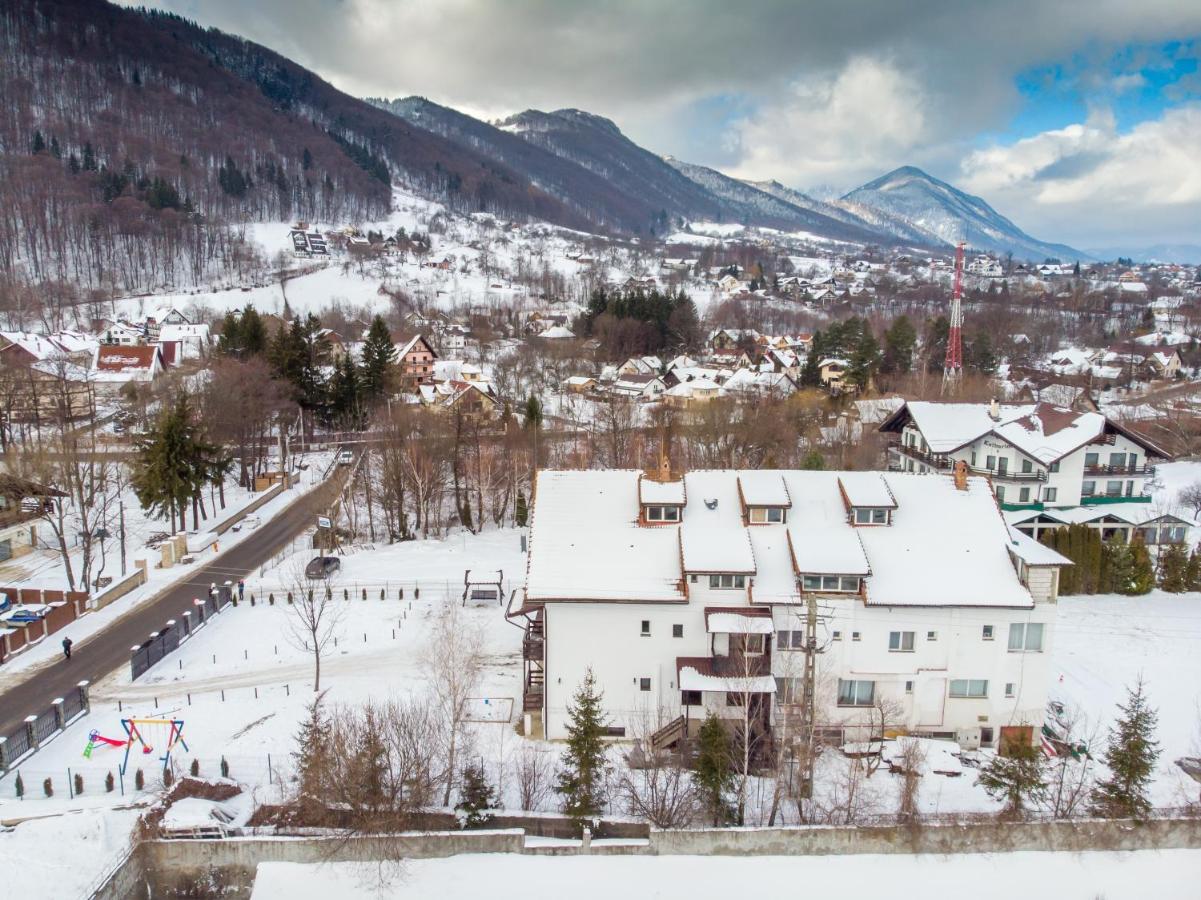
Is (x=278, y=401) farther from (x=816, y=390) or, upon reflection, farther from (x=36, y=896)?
(x=816, y=390)

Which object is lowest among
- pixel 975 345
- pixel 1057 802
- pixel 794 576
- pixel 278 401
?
pixel 1057 802

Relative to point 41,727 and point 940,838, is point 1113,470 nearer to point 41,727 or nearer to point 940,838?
point 940,838

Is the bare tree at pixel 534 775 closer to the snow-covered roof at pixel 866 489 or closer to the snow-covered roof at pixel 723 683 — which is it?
the snow-covered roof at pixel 723 683

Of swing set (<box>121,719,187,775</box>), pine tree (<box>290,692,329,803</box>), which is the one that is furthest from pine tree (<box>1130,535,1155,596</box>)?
swing set (<box>121,719,187,775</box>)

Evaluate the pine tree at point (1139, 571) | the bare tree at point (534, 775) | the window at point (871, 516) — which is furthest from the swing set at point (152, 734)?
the pine tree at point (1139, 571)

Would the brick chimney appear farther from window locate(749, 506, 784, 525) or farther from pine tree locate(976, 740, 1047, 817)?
pine tree locate(976, 740, 1047, 817)

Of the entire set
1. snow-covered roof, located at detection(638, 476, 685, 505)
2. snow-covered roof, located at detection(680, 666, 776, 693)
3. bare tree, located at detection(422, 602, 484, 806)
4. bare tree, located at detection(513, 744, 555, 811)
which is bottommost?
bare tree, located at detection(513, 744, 555, 811)

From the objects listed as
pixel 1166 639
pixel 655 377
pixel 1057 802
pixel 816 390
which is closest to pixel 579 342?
pixel 655 377
